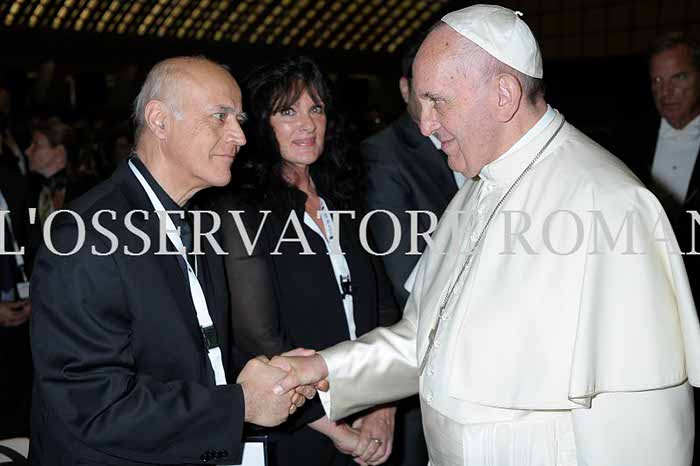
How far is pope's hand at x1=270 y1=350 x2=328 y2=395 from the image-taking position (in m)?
2.38

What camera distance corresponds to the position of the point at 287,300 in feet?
9.37

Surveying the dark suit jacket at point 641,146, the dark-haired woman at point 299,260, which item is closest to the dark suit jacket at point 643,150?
the dark suit jacket at point 641,146

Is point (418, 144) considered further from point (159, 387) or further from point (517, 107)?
point (159, 387)

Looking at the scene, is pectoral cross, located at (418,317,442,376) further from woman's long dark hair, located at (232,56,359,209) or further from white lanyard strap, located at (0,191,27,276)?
white lanyard strap, located at (0,191,27,276)

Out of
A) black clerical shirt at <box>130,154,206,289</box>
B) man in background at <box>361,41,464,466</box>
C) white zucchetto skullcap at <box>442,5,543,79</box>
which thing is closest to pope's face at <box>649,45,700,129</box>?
man in background at <box>361,41,464,466</box>

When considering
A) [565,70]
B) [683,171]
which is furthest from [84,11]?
[683,171]

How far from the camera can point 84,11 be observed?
35125 mm

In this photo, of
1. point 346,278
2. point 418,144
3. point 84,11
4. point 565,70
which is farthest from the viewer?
point 84,11

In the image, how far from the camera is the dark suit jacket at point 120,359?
6.20ft

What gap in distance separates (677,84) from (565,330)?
3.10 m

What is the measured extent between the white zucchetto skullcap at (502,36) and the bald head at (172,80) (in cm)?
74

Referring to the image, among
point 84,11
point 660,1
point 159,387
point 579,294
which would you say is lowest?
point 159,387

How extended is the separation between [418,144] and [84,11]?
116 feet

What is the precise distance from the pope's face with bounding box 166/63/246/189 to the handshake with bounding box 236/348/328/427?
1.95 ft
